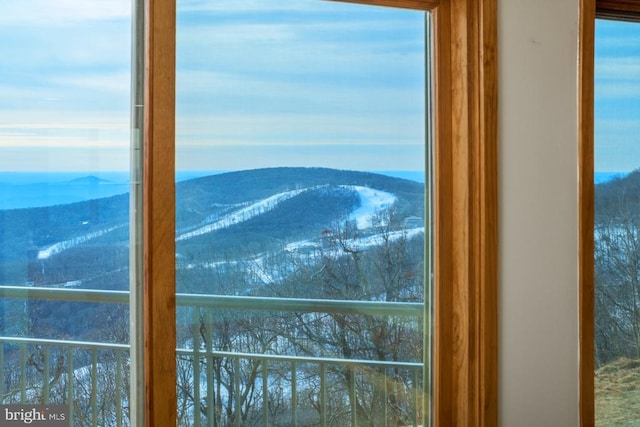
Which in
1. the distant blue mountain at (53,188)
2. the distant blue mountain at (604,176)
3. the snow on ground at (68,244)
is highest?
the distant blue mountain at (604,176)

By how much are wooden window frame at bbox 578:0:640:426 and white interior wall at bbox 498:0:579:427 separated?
0.02 metres

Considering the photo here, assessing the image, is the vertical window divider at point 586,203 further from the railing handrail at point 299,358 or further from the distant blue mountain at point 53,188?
the distant blue mountain at point 53,188

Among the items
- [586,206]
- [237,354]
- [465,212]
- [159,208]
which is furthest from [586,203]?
[159,208]

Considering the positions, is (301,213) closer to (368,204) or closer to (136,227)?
(368,204)

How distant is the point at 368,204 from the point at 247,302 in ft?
1.72

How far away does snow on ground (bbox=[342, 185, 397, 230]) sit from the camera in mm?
2312

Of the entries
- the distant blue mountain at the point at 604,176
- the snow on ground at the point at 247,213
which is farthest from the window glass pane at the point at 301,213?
the distant blue mountain at the point at 604,176

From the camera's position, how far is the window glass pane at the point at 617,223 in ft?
8.46

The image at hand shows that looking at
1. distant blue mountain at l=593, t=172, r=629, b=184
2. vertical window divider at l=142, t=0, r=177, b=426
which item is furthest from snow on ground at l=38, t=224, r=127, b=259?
distant blue mountain at l=593, t=172, r=629, b=184

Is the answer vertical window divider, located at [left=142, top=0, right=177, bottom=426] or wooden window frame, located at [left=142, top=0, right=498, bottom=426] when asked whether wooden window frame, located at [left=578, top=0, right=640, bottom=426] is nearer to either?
wooden window frame, located at [left=142, top=0, right=498, bottom=426]

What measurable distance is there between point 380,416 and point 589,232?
993 mm

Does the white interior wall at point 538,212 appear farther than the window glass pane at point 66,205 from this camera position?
Yes

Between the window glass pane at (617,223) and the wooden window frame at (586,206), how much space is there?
111 mm

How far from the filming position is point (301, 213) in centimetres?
225
